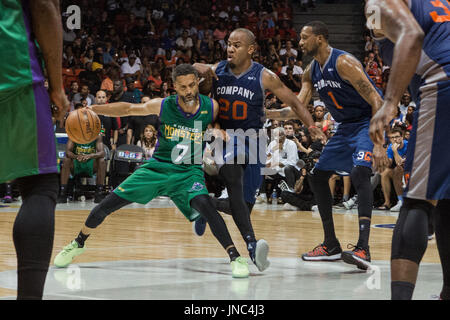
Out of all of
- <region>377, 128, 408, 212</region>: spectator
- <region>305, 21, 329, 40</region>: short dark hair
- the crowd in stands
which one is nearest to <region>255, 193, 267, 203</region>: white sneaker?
the crowd in stands

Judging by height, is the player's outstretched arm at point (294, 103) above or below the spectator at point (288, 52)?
below

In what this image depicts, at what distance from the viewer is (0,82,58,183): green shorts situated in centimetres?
251

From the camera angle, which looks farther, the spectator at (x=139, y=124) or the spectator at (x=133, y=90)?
the spectator at (x=133, y=90)

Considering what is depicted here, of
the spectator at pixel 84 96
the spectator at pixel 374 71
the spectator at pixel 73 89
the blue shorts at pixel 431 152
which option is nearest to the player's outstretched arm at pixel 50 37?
the blue shorts at pixel 431 152

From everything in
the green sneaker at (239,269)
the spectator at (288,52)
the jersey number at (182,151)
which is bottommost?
the green sneaker at (239,269)

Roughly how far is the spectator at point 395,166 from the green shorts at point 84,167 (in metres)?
4.91

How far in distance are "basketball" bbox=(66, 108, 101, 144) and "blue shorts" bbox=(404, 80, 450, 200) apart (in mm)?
2770

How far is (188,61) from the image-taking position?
56.0 ft

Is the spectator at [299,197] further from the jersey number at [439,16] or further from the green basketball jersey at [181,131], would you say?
the jersey number at [439,16]

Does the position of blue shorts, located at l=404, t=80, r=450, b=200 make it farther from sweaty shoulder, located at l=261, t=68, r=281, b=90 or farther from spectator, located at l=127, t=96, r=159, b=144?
spectator, located at l=127, t=96, r=159, b=144

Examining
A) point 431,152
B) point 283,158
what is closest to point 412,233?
point 431,152

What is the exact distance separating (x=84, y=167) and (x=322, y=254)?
23.9ft

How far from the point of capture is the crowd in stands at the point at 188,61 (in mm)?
12141

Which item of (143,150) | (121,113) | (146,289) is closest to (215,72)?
(121,113)
